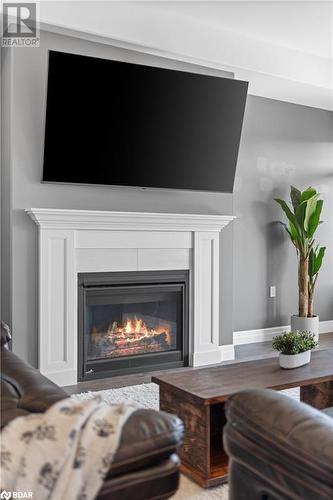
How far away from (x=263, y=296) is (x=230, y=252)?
3.29ft

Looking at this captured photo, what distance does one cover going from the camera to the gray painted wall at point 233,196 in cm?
353

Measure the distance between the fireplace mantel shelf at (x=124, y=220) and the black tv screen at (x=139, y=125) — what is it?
0.24 meters

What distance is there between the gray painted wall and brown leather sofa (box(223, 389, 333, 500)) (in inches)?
98.2

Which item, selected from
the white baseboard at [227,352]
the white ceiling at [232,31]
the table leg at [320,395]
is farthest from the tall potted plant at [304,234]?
the table leg at [320,395]

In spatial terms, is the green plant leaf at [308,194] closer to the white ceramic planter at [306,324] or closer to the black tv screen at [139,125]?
the black tv screen at [139,125]

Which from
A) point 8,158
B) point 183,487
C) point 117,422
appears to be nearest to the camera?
point 117,422

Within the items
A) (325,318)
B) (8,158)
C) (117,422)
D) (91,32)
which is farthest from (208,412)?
(325,318)

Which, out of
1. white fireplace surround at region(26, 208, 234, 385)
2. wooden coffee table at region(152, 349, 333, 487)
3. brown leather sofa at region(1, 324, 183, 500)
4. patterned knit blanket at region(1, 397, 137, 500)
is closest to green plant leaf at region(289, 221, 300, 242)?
white fireplace surround at region(26, 208, 234, 385)

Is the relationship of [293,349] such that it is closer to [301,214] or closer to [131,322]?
[131,322]

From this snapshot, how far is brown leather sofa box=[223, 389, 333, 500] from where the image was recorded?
108 centimetres

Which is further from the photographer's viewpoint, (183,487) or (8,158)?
(8,158)

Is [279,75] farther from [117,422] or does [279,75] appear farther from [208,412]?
[117,422]

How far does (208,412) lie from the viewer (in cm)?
213

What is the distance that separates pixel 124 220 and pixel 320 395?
1.88 meters
